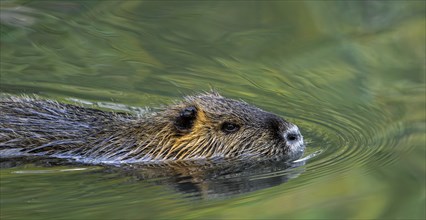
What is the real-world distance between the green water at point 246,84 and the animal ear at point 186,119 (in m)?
0.51

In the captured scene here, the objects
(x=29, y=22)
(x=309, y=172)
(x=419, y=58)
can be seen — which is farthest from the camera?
(x=29, y=22)

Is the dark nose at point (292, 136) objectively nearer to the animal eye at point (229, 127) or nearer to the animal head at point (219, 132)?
the animal head at point (219, 132)

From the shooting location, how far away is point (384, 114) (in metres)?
7.79

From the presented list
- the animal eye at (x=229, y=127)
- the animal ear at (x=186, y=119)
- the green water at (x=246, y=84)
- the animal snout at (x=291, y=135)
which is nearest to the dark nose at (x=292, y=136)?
the animal snout at (x=291, y=135)

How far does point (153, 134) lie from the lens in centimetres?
698

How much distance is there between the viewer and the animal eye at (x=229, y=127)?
696cm

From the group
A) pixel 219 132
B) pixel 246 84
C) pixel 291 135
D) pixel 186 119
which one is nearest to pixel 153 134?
pixel 186 119

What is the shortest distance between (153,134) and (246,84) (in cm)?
172

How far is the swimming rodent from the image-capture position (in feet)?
22.4

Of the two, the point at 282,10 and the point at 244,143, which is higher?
the point at 282,10

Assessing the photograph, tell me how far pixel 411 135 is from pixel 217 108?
4.42 feet

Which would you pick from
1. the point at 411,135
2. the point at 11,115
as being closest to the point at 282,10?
the point at 411,135

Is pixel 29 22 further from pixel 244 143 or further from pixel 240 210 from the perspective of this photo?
pixel 240 210

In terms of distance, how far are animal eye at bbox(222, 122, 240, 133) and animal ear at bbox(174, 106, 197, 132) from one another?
0.67 ft
